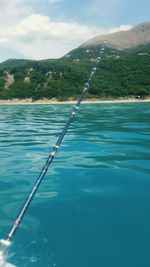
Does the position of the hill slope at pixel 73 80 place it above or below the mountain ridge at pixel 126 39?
below

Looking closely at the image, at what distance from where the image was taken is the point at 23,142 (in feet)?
41.8

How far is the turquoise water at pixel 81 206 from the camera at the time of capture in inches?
180

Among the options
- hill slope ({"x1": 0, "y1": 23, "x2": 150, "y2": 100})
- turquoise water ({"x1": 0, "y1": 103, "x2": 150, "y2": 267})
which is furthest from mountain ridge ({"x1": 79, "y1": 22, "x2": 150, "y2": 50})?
turquoise water ({"x1": 0, "y1": 103, "x2": 150, "y2": 267})

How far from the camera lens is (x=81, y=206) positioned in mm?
6215

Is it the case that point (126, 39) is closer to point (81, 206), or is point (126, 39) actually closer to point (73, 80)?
point (73, 80)

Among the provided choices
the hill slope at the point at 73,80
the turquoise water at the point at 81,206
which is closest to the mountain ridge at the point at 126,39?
the hill slope at the point at 73,80

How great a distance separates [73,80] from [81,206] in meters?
60.9

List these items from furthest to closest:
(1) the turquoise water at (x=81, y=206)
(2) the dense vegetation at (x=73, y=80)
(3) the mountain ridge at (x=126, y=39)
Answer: (3) the mountain ridge at (x=126, y=39) → (2) the dense vegetation at (x=73, y=80) → (1) the turquoise water at (x=81, y=206)

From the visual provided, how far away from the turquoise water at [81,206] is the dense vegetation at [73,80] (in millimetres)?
46630

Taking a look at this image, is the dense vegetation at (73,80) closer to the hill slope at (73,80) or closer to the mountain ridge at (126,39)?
the hill slope at (73,80)

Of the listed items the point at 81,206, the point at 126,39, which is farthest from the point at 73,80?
the point at 126,39

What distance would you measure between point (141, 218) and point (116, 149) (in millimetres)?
5340

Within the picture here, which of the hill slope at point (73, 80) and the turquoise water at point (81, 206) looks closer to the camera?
the turquoise water at point (81, 206)

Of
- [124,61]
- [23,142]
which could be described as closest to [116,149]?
[23,142]
